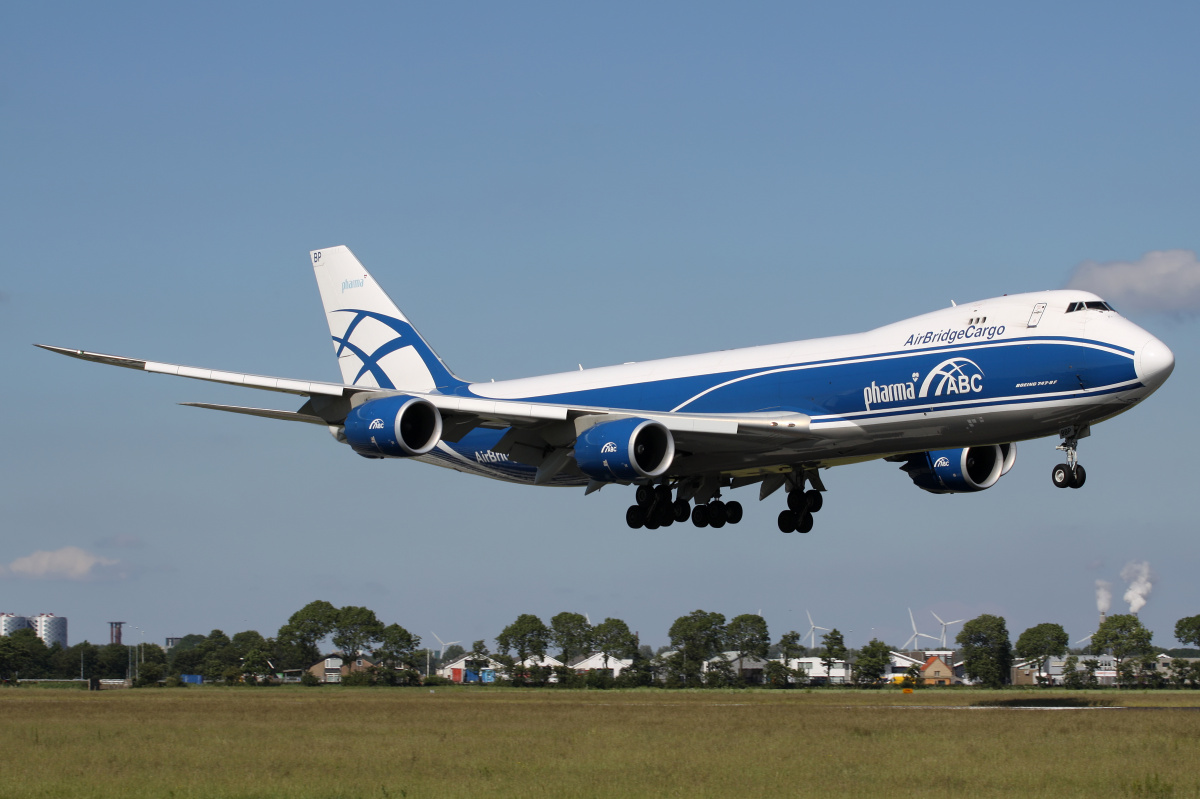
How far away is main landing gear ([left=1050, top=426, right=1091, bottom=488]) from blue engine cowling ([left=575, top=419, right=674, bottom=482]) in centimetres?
1093

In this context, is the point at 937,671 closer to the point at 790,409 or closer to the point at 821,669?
the point at 821,669

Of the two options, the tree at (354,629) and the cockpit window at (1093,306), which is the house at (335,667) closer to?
the tree at (354,629)

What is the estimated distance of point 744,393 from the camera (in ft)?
128

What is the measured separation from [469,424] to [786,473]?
11.6 meters

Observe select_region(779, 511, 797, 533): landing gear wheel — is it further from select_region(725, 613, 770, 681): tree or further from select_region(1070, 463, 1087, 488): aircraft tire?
select_region(725, 613, 770, 681): tree

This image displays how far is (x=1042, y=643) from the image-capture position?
128250 mm

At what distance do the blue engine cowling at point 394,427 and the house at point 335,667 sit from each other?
212 ft

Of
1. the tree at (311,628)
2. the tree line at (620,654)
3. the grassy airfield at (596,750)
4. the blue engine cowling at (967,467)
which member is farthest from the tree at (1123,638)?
the blue engine cowling at (967,467)

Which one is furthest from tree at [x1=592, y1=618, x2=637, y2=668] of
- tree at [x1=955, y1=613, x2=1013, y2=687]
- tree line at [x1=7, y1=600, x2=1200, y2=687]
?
tree at [x1=955, y1=613, x2=1013, y2=687]

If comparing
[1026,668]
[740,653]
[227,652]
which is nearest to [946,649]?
[1026,668]

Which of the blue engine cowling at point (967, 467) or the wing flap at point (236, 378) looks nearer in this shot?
the wing flap at point (236, 378)

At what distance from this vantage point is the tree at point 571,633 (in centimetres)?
11338

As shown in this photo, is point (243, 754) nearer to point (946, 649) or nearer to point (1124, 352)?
point (1124, 352)

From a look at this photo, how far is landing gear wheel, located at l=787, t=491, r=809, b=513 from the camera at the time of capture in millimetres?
44281
